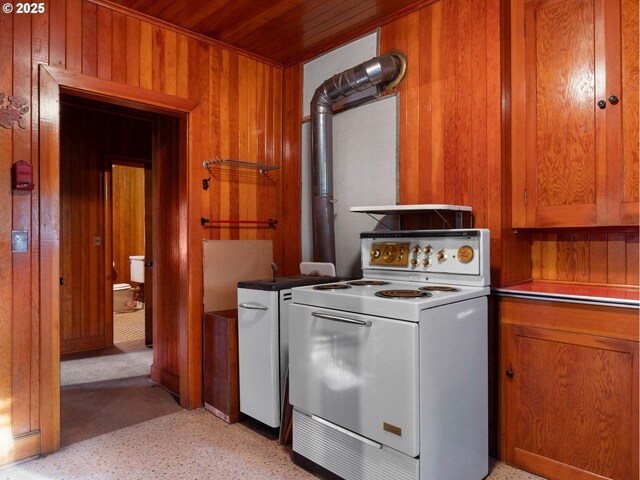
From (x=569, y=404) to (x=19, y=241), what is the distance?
2.84 meters

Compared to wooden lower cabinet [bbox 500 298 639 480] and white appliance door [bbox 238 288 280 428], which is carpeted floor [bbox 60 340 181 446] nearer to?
white appliance door [bbox 238 288 280 428]

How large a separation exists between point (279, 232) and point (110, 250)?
2200 mm

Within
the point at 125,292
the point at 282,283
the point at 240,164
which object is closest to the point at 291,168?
the point at 240,164

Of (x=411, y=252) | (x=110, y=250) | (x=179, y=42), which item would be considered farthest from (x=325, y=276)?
(x=110, y=250)

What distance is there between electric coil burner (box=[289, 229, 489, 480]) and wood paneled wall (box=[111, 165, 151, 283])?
6.08m

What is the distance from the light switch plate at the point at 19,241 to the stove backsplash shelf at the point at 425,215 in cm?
177

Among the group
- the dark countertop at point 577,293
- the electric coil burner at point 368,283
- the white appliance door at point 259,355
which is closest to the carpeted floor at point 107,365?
the white appliance door at point 259,355

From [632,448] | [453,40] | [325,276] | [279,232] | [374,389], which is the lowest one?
[632,448]

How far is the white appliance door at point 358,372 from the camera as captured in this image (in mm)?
1668

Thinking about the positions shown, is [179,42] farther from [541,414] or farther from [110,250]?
[541,414]

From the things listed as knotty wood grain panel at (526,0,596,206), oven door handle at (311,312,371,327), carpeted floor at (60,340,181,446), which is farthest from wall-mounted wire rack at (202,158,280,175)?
knotty wood grain panel at (526,0,596,206)

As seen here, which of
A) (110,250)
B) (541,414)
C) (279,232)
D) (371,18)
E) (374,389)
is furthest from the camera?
(110,250)

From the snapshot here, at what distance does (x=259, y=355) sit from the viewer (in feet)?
8.27

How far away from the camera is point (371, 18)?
2807 millimetres
